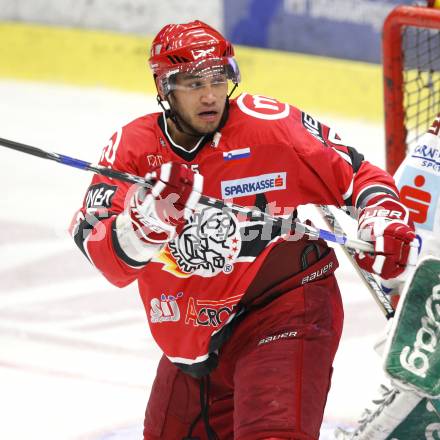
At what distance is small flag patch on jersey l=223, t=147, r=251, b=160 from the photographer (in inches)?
127

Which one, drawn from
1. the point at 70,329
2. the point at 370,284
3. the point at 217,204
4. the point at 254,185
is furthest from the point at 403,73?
the point at 70,329

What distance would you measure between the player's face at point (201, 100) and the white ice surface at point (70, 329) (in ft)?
4.03

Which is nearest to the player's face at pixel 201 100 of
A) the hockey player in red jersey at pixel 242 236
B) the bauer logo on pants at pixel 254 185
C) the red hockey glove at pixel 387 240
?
the hockey player in red jersey at pixel 242 236

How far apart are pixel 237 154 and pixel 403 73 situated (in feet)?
3.84

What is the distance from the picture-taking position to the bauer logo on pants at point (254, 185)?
10.6ft

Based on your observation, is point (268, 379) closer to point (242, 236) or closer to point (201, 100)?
point (242, 236)

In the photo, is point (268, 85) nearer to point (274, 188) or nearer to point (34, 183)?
point (34, 183)

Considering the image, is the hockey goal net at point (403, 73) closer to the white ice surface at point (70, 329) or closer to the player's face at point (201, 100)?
the white ice surface at point (70, 329)

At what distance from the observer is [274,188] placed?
10.7 ft

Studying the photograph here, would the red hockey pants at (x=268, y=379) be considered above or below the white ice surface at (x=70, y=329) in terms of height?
above

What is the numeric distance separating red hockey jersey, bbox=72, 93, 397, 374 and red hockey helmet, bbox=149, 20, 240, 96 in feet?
0.37

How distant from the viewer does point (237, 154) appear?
324 cm

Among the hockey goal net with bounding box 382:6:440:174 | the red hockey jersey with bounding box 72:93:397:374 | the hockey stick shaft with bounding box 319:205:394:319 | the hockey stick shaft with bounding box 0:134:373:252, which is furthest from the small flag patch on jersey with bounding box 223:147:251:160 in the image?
the hockey goal net with bounding box 382:6:440:174

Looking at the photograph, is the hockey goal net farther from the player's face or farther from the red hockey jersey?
the player's face
